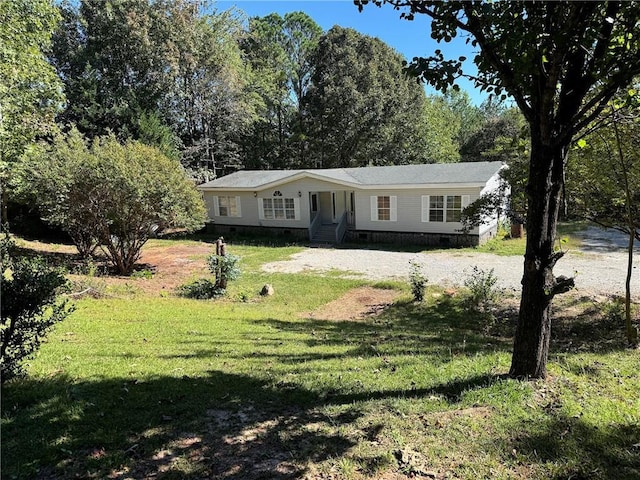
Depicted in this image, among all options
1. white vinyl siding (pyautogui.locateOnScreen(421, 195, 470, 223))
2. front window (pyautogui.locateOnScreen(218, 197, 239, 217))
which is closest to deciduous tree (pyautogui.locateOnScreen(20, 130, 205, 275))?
front window (pyautogui.locateOnScreen(218, 197, 239, 217))

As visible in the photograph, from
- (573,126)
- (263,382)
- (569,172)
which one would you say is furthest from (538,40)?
(569,172)

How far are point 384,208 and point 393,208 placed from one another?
1.59ft

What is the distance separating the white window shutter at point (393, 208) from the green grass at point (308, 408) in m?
12.3

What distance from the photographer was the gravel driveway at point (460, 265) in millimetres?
11019

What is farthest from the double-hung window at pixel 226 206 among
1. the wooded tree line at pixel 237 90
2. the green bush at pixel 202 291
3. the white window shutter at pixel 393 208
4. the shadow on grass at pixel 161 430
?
the shadow on grass at pixel 161 430

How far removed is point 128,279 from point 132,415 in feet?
30.5

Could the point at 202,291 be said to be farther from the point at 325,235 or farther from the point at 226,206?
the point at 226,206

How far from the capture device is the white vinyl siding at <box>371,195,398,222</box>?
61.6 ft

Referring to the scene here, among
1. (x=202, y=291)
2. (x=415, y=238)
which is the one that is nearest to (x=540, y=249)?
(x=202, y=291)

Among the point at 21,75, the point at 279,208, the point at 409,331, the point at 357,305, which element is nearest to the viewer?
the point at 409,331

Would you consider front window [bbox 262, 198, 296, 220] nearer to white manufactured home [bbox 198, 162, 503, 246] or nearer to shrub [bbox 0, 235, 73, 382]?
white manufactured home [bbox 198, 162, 503, 246]

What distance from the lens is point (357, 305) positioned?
10.0 metres

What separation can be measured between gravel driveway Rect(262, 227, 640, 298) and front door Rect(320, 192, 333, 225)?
446 centimetres

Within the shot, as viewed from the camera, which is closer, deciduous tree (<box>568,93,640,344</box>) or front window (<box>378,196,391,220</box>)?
deciduous tree (<box>568,93,640,344</box>)
